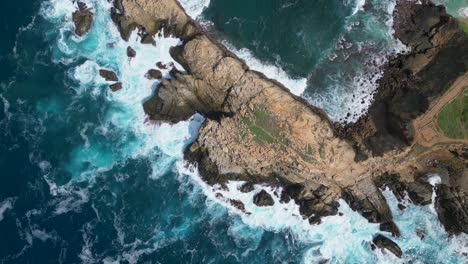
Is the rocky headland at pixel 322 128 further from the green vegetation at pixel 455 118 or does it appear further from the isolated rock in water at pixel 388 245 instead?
the green vegetation at pixel 455 118

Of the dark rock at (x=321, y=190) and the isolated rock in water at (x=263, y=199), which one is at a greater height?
the dark rock at (x=321, y=190)

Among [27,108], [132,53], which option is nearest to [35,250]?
[27,108]

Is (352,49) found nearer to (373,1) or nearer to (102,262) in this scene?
(373,1)

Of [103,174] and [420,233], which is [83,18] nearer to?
[103,174]

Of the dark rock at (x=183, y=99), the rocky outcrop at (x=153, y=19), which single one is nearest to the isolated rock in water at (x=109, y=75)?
the rocky outcrop at (x=153, y=19)

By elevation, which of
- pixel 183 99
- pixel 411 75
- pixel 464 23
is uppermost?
pixel 464 23

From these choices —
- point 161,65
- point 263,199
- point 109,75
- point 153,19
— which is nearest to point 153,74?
point 161,65
